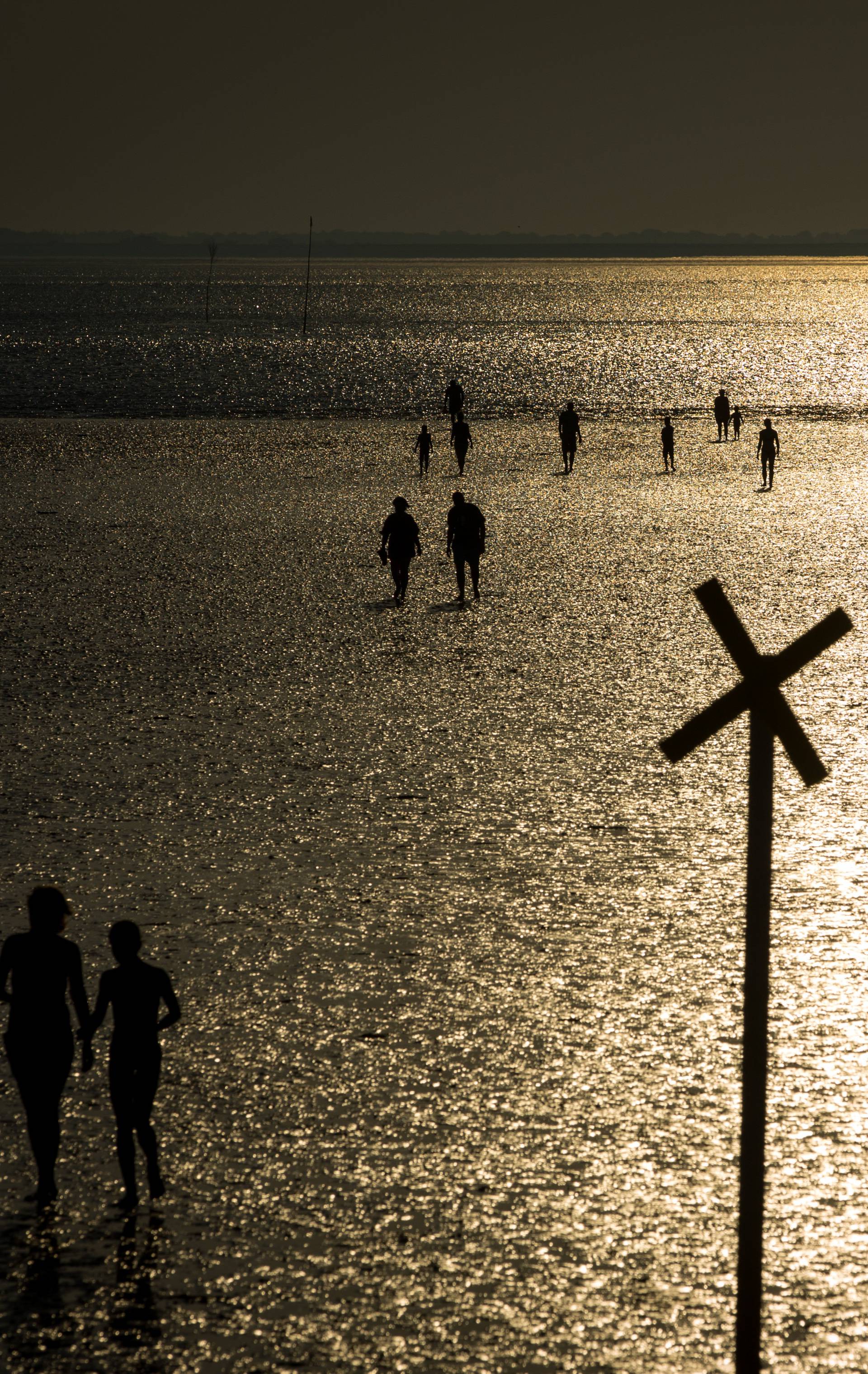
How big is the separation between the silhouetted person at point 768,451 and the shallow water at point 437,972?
11.7 metres

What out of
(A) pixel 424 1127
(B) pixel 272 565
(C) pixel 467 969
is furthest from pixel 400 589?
(A) pixel 424 1127

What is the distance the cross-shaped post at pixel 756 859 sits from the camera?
5117mm

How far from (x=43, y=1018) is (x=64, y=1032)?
0.11 metres

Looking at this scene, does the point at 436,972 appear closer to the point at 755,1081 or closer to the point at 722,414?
the point at 755,1081

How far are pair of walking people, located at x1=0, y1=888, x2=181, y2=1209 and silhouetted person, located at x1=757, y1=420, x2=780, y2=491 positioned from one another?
27461 millimetres

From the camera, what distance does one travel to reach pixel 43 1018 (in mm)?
6684

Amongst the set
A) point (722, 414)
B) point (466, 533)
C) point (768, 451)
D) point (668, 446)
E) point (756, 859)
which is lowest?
point (756, 859)

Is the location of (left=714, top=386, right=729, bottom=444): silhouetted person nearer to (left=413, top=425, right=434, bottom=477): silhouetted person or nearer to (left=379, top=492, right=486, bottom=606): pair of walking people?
(left=413, top=425, right=434, bottom=477): silhouetted person

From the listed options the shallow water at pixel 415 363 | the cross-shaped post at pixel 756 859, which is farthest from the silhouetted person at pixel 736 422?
the cross-shaped post at pixel 756 859

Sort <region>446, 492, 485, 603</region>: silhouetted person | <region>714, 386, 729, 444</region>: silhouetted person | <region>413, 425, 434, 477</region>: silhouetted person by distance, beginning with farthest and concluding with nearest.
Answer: <region>714, 386, 729, 444</region>: silhouetted person < <region>413, 425, 434, 477</region>: silhouetted person < <region>446, 492, 485, 603</region>: silhouetted person

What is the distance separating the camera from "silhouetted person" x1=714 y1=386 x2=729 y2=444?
44.8 meters

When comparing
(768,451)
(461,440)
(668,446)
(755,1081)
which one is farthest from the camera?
(668,446)

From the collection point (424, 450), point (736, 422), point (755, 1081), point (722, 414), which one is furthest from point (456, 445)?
point (755, 1081)

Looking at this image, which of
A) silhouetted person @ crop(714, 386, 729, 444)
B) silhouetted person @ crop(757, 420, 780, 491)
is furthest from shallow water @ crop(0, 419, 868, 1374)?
silhouetted person @ crop(714, 386, 729, 444)
